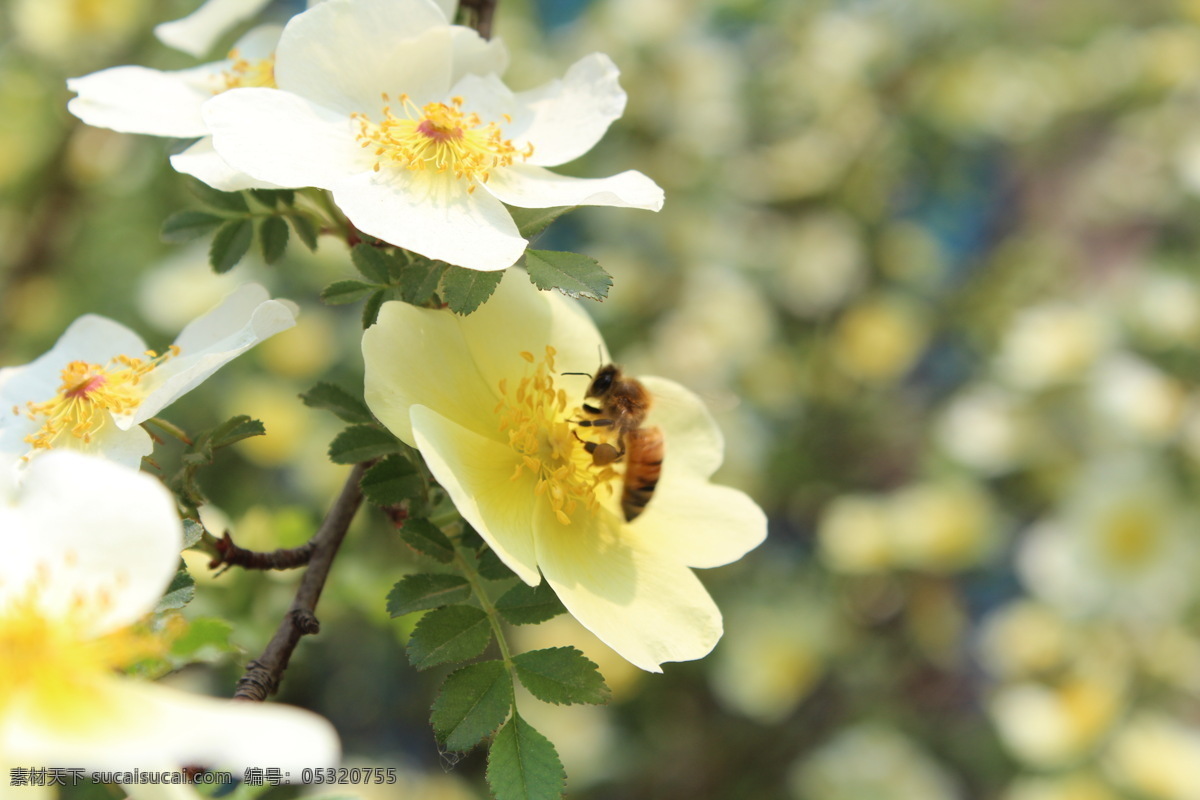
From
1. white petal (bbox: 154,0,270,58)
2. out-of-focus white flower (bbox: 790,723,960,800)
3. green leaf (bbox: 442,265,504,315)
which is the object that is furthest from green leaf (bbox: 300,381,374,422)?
out-of-focus white flower (bbox: 790,723,960,800)

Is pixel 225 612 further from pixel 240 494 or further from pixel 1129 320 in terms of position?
pixel 1129 320

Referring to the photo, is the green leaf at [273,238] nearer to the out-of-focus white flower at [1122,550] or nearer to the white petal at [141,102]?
the white petal at [141,102]

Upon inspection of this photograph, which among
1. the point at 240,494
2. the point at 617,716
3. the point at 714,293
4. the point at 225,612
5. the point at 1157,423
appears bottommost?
the point at 617,716

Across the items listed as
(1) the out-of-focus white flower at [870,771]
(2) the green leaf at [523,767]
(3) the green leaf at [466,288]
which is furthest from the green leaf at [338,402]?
(1) the out-of-focus white flower at [870,771]

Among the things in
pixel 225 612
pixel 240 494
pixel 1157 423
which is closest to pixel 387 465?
pixel 225 612

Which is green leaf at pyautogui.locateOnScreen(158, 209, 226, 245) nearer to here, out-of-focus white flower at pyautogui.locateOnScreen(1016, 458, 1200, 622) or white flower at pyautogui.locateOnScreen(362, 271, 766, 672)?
white flower at pyautogui.locateOnScreen(362, 271, 766, 672)

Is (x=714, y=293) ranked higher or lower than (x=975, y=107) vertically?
lower
